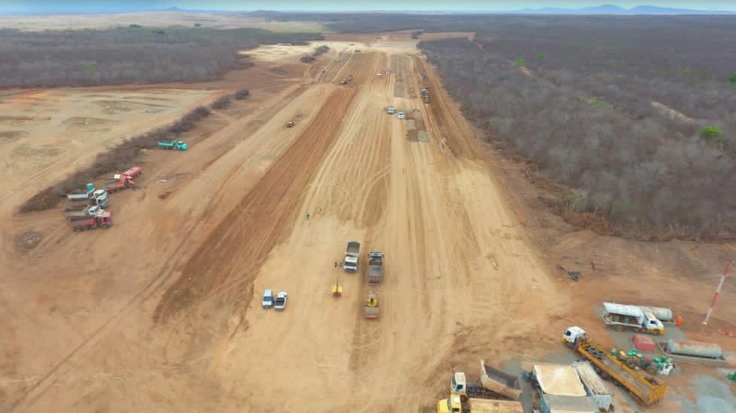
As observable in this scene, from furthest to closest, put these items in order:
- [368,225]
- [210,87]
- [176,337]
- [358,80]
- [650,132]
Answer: [358,80] → [210,87] → [650,132] → [368,225] → [176,337]

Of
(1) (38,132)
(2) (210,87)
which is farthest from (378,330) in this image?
(2) (210,87)

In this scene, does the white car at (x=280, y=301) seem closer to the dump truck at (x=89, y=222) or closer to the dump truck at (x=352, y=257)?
the dump truck at (x=352, y=257)

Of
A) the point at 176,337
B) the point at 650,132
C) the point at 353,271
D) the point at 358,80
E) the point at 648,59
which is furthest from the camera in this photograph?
the point at 648,59

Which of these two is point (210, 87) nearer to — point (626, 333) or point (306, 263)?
point (306, 263)

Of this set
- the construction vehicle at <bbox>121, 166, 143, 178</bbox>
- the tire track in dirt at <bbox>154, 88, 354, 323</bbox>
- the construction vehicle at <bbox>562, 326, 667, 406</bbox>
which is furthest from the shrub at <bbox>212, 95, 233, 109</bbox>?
the construction vehicle at <bbox>562, 326, 667, 406</bbox>

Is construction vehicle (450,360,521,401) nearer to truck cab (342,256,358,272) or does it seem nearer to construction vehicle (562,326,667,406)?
construction vehicle (562,326,667,406)
